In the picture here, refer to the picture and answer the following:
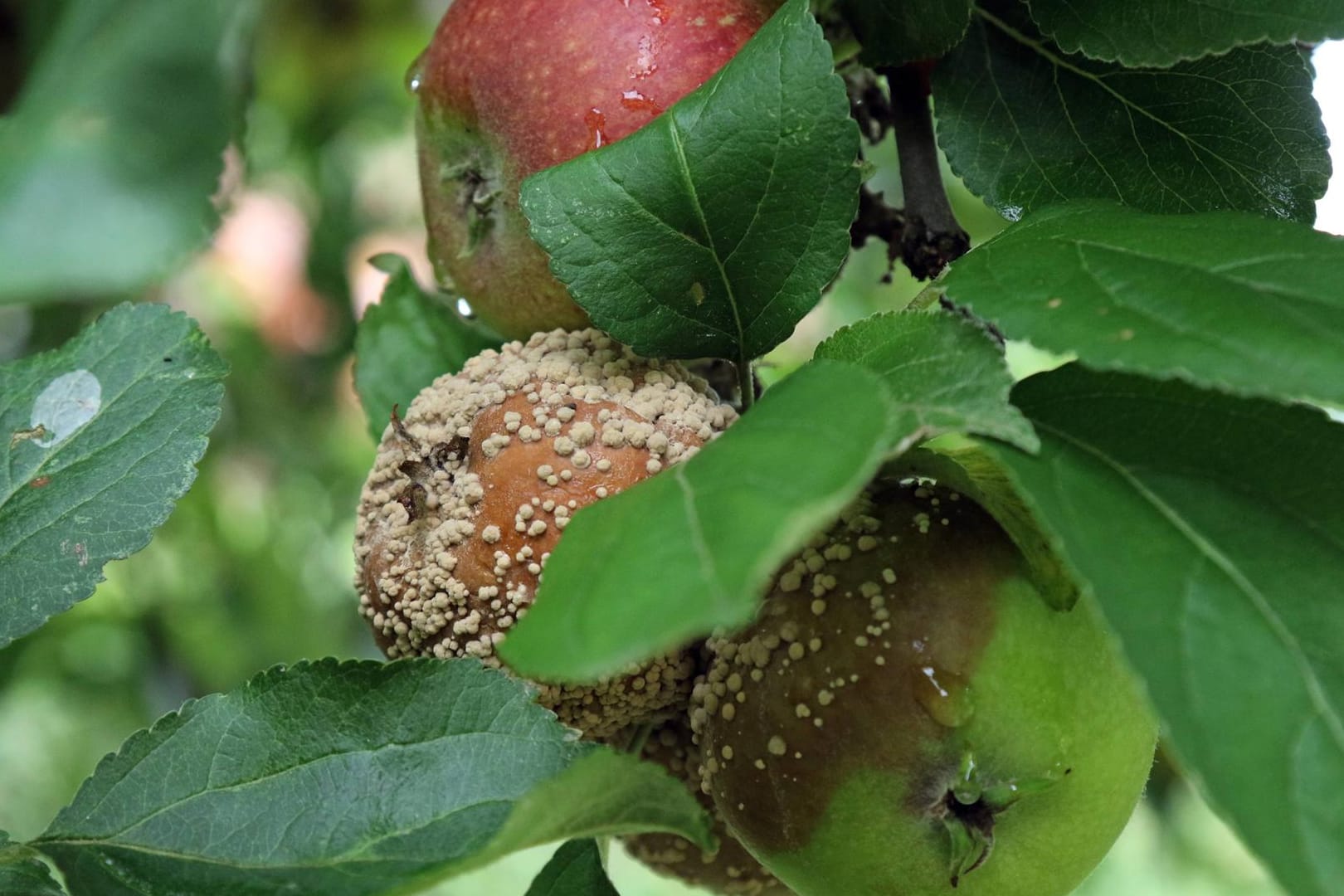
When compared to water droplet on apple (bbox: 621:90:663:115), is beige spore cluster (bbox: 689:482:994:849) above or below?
below

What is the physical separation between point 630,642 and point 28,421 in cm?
47

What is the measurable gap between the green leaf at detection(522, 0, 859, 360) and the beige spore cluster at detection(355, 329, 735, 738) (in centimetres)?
4

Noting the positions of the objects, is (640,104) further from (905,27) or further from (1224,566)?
(1224,566)

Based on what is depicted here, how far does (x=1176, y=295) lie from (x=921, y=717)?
0.69 feet

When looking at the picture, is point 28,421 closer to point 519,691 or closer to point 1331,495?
point 519,691

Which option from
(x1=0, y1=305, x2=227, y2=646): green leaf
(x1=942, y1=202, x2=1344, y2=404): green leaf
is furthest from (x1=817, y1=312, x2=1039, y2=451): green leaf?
(x1=0, y1=305, x2=227, y2=646): green leaf

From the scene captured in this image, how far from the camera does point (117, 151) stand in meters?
0.99

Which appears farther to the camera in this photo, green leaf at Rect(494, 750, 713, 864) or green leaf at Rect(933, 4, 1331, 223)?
green leaf at Rect(933, 4, 1331, 223)

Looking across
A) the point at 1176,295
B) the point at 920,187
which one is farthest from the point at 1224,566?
the point at 920,187

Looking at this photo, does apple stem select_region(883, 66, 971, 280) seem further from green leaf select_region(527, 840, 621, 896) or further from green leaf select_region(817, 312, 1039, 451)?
green leaf select_region(527, 840, 621, 896)

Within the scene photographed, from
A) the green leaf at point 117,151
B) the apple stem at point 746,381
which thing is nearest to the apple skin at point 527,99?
the apple stem at point 746,381

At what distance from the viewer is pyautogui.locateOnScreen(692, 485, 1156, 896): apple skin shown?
57cm

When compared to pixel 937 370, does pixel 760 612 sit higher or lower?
lower

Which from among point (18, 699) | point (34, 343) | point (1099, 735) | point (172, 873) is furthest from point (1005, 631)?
point (18, 699)
